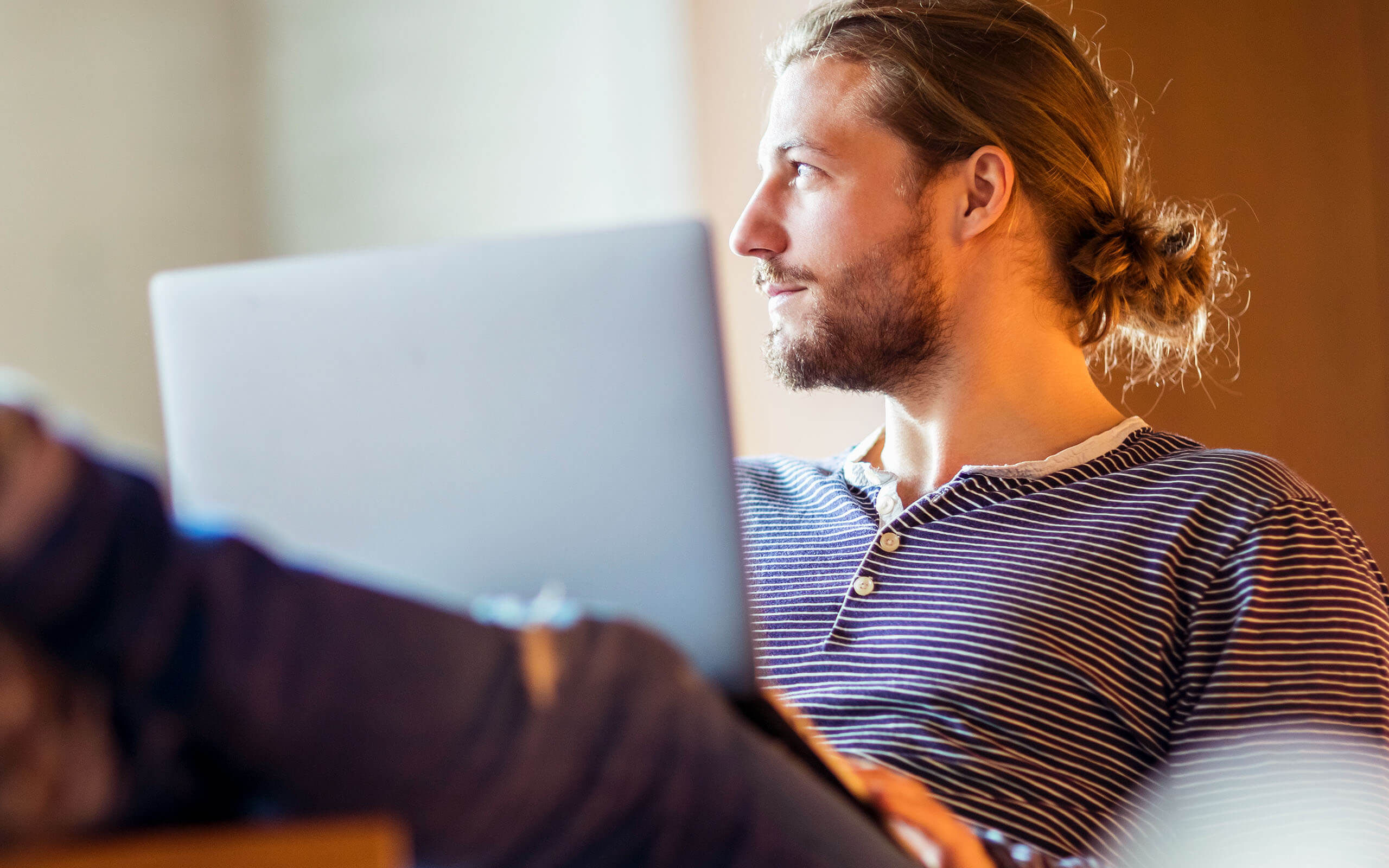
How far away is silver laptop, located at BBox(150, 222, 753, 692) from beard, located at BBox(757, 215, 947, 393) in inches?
29.1

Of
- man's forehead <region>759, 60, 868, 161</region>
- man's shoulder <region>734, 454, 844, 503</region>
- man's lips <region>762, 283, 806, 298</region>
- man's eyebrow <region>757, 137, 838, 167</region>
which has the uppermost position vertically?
man's forehead <region>759, 60, 868, 161</region>

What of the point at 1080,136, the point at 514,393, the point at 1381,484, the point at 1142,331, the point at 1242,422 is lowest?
the point at 1381,484

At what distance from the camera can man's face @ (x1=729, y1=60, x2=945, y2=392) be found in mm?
1379

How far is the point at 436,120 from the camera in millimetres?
2355

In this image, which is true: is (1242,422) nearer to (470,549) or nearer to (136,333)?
(470,549)

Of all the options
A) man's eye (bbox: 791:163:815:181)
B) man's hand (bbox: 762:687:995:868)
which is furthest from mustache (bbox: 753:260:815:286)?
man's hand (bbox: 762:687:995:868)

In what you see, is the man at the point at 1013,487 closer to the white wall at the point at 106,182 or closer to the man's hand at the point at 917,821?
the man's hand at the point at 917,821

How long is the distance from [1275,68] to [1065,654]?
3.97 ft

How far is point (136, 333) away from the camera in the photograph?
202cm

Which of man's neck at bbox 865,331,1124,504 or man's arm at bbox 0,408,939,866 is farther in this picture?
man's neck at bbox 865,331,1124,504

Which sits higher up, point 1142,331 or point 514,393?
point 514,393

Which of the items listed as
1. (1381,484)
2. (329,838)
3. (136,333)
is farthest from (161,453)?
(1381,484)

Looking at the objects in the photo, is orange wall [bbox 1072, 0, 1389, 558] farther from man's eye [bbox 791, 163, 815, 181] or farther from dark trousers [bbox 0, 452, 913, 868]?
dark trousers [bbox 0, 452, 913, 868]

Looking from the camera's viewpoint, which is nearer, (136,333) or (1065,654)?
(1065,654)
